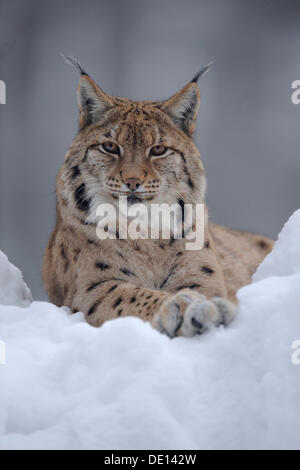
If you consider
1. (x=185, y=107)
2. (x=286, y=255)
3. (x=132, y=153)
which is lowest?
Result: (x=286, y=255)

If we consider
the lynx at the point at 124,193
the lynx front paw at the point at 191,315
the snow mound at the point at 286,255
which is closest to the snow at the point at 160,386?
the lynx front paw at the point at 191,315

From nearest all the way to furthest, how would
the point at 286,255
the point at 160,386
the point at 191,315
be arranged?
the point at 160,386
the point at 191,315
the point at 286,255

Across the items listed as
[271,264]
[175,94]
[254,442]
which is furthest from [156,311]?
[175,94]

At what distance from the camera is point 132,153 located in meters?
3.14

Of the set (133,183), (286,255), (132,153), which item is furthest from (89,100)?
(286,255)

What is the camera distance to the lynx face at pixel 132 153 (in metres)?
3.11

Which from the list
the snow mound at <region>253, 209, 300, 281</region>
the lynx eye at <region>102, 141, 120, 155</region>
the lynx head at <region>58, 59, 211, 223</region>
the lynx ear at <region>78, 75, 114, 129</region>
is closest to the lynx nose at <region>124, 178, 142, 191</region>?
the lynx head at <region>58, 59, 211, 223</region>

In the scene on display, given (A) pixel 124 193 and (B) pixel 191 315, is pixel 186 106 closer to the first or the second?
(A) pixel 124 193

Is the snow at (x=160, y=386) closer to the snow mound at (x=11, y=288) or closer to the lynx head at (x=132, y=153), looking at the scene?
the snow mound at (x=11, y=288)

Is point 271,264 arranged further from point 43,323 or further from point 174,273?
point 43,323

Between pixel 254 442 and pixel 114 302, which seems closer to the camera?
pixel 254 442

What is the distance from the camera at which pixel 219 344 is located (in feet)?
6.98

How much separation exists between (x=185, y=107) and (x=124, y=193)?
0.76 metres
